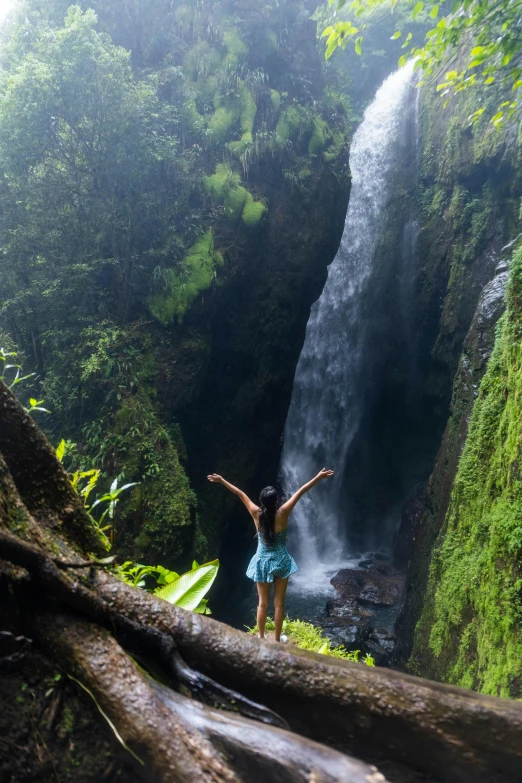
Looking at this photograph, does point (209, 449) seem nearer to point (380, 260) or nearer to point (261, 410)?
point (261, 410)

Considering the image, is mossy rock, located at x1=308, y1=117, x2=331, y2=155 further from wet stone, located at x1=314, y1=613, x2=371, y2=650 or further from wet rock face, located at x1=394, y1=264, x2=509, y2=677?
wet stone, located at x1=314, y1=613, x2=371, y2=650

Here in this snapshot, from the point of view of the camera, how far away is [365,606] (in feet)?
43.8

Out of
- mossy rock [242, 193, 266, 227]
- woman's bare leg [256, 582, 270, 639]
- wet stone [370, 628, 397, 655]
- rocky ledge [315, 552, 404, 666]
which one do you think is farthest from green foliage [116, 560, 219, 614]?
mossy rock [242, 193, 266, 227]

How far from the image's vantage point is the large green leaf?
3482mm

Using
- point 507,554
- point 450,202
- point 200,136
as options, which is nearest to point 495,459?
point 507,554

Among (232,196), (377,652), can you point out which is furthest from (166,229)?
(377,652)

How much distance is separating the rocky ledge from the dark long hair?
6.68 m

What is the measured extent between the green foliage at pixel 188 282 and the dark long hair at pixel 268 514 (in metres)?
7.73

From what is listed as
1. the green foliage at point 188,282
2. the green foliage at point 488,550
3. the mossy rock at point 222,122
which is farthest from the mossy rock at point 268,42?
the green foliage at point 488,550

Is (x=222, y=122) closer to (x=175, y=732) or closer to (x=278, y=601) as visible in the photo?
(x=278, y=601)

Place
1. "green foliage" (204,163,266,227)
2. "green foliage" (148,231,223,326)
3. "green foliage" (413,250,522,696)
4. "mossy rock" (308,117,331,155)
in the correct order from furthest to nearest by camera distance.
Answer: "mossy rock" (308,117,331,155) < "green foliage" (204,163,266,227) < "green foliage" (148,231,223,326) < "green foliage" (413,250,522,696)

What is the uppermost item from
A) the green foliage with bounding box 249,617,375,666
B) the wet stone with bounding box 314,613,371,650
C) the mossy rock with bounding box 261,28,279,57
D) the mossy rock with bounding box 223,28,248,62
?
the mossy rock with bounding box 261,28,279,57

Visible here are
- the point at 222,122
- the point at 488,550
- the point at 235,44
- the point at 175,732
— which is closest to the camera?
the point at 175,732

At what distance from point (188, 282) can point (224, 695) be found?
10.4 metres
